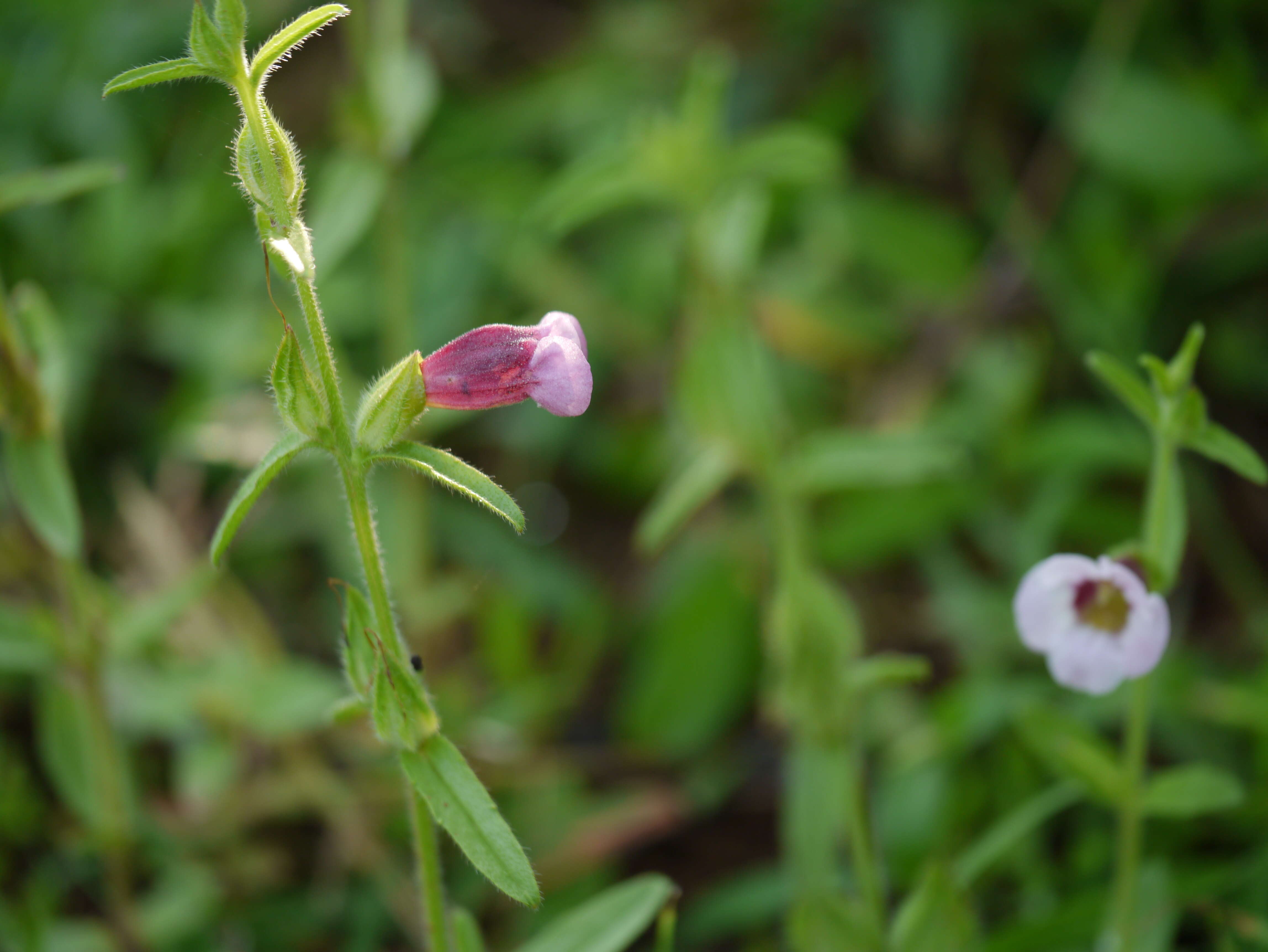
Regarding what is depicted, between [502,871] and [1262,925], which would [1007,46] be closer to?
[1262,925]

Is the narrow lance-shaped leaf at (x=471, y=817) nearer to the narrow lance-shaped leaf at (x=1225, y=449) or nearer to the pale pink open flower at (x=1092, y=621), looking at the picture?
the pale pink open flower at (x=1092, y=621)

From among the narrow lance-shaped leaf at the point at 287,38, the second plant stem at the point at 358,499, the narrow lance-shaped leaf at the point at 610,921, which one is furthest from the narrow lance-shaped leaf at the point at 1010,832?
the narrow lance-shaped leaf at the point at 287,38

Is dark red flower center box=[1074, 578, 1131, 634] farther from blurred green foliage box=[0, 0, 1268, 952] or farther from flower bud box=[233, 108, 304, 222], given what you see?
flower bud box=[233, 108, 304, 222]

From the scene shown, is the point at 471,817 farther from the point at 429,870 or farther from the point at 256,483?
the point at 256,483

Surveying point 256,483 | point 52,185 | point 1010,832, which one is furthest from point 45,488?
point 1010,832

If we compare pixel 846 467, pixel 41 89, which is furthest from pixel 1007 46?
pixel 41 89

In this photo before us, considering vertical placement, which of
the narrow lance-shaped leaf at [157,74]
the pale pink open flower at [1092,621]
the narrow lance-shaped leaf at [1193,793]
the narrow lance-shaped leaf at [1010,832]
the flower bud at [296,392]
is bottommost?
the narrow lance-shaped leaf at [1010,832]
